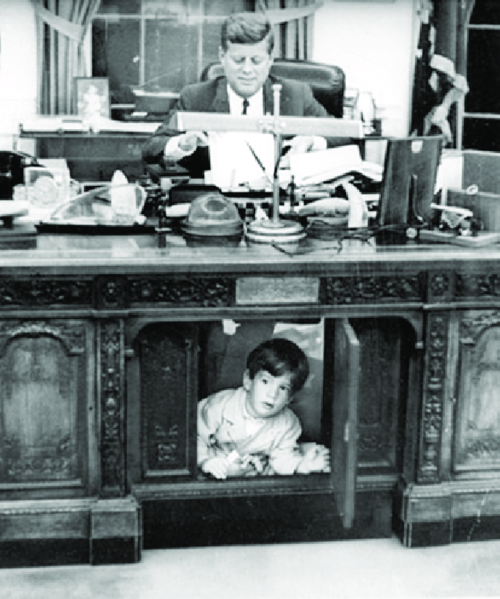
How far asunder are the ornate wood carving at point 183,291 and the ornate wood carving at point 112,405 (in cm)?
11

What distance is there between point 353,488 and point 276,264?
647mm

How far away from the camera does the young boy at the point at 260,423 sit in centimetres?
280

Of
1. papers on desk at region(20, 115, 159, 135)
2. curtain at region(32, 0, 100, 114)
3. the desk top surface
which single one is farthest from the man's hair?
curtain at region(32, 0, 100, 114)

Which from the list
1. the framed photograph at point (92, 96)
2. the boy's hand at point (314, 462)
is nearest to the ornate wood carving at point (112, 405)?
the boy's hand at point (314, 462)

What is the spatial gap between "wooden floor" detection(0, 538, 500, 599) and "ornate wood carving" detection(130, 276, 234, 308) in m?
0.79

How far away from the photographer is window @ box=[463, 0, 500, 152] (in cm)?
748

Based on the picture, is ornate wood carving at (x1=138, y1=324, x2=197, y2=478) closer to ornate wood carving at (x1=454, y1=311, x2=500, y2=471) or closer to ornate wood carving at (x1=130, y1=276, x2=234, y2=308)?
ornate wood carving at (x1=130, y1=276, x2=234, y2=308)

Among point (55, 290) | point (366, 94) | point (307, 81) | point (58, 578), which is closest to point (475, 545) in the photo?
point (58, 578)

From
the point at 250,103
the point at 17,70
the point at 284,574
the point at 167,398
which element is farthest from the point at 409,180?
the point at 17,70

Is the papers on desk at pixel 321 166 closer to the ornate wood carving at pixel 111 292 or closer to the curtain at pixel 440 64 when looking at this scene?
the ornate wood carving at pixel 111 292

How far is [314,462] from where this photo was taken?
2.87 meters

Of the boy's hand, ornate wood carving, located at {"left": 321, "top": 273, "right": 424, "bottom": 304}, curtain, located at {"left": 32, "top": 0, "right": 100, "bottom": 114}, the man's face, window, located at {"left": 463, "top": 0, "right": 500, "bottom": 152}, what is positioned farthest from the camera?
window, located at {"left": 463, "top": 0, "right": 500, "bottom": 152}

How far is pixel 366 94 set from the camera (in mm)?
7023

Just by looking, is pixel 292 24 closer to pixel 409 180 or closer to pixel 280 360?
pixel 409 180
